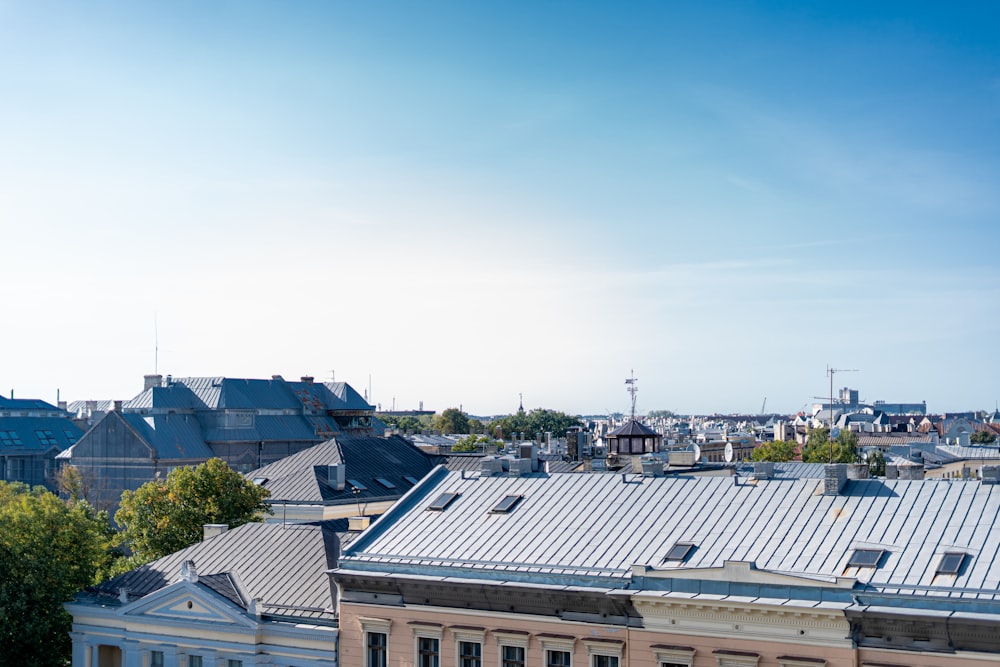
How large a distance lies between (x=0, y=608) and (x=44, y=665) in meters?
3.74

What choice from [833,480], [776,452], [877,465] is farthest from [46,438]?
[833,480]

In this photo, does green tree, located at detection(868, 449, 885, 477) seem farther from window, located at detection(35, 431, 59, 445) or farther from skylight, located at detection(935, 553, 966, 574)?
window, located at detection(35, 431, 59, 445)

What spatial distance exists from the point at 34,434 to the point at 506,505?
127 meters

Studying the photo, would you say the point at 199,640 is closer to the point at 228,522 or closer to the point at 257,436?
the point at 228,522

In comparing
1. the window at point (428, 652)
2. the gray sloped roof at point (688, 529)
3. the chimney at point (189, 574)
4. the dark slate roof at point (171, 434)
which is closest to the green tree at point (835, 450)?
the dark slate roof at point (171, 434)

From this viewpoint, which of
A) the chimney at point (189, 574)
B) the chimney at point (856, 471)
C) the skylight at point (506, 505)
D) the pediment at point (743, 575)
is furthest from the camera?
the chimney at point (189, 574)

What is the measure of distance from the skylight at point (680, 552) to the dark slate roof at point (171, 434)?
8920cm

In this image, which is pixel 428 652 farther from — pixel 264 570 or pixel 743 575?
pixel 743 575

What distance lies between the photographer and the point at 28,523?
5338 centimetres

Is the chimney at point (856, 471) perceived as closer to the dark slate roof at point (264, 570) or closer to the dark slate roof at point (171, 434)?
the dark slate roof at point (264, 570)

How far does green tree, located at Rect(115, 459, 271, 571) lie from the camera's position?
6300 centimetres

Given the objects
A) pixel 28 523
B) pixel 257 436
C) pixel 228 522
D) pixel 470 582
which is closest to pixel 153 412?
pixel 257 436

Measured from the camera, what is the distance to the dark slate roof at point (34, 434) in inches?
5915

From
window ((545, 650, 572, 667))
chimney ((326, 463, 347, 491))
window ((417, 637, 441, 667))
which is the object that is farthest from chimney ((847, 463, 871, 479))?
chimney ((326, 463, 347, 491))
